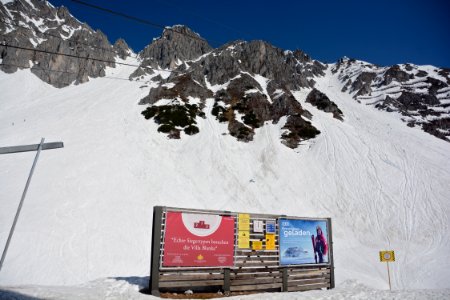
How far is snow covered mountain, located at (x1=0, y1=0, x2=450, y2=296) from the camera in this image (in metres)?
24.6

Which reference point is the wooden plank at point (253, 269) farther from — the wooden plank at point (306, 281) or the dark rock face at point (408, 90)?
the dark rock face at point (408, 90)

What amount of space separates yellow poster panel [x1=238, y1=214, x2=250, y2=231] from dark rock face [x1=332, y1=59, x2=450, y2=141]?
99.0 metres

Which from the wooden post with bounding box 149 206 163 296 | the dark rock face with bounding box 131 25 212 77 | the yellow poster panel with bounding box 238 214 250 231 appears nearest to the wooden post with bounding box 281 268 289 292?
the yellow poster panel with bounding box 238 214 250 231

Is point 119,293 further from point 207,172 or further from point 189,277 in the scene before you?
point 207,172

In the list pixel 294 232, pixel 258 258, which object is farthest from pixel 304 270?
pixel 258 258

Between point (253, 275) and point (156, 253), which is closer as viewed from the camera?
point (156, 253)

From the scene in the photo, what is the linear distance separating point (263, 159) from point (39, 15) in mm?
170157

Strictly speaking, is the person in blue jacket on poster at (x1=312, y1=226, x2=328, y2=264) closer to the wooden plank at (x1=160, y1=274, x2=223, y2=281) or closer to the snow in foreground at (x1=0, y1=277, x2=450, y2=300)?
the snow in foreground at (x1=0, y1=277, x2=450, y2=300)

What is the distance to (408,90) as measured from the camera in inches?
5945

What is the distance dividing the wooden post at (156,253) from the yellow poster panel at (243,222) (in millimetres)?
3708

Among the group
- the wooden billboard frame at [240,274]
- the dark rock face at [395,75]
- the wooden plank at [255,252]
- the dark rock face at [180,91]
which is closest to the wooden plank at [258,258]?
the wooden billboard frame at [240,274]

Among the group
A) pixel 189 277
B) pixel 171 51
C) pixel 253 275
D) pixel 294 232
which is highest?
pixel 171 51

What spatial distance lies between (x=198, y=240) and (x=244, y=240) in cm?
221

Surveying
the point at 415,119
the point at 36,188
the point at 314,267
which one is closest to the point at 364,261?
the point at 314,267
